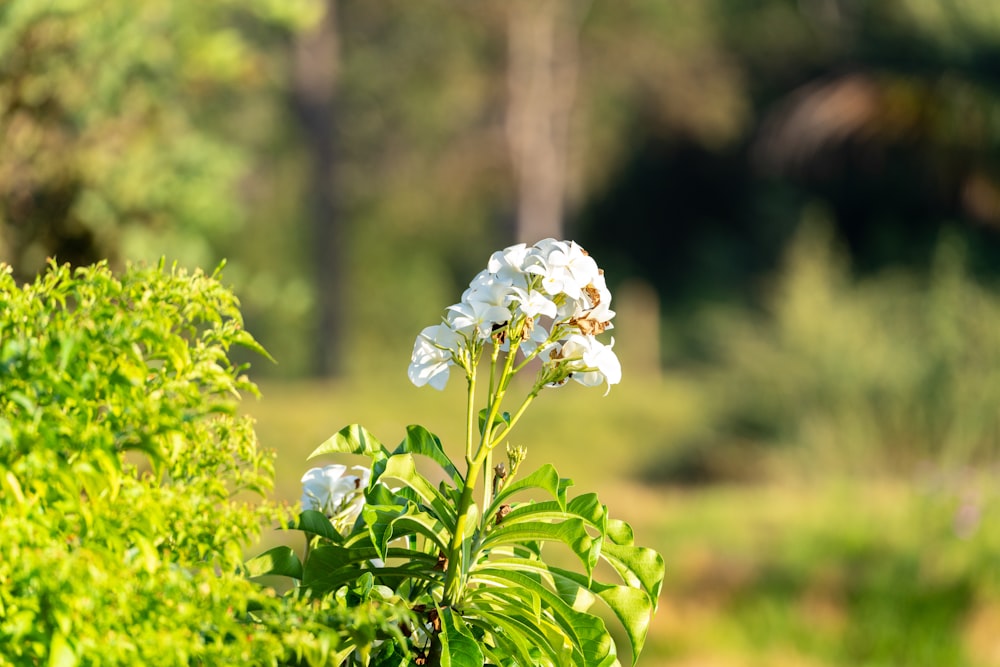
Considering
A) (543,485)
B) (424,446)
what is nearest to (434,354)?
(424,446)

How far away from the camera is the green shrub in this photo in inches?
39.2

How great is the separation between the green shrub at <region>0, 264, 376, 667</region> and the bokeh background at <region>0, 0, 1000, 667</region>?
0.46 feet

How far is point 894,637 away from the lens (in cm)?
445

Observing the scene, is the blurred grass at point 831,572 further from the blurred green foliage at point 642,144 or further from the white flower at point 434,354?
the blurred green foliage at point 642,144

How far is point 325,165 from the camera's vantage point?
58.8 feet

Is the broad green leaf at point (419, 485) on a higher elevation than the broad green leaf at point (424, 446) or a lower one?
lower

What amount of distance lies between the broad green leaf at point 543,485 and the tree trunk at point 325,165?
54.9 feet

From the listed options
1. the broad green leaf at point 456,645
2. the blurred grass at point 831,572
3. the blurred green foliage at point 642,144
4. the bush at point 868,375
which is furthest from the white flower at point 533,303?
the blurred green foliage at point 642,144

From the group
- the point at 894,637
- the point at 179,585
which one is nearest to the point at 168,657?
the point at 179,585

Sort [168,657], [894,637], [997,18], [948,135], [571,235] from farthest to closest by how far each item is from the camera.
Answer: [571,235] < [948,135] < [997,18] < [894,637] < [168,657]

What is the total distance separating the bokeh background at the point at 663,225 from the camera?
4.93 metres

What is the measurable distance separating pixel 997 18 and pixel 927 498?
7.46 metres

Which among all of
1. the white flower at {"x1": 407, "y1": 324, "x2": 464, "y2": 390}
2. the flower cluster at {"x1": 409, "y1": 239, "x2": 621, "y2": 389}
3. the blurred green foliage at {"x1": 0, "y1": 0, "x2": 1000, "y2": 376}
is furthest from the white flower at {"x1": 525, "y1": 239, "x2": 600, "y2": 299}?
the blurred green foliage at {"x1": 0, "y1": 0, "x2": 1000, "y2": 376}

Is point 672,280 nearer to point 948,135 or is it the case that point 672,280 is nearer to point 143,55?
point 948,135
